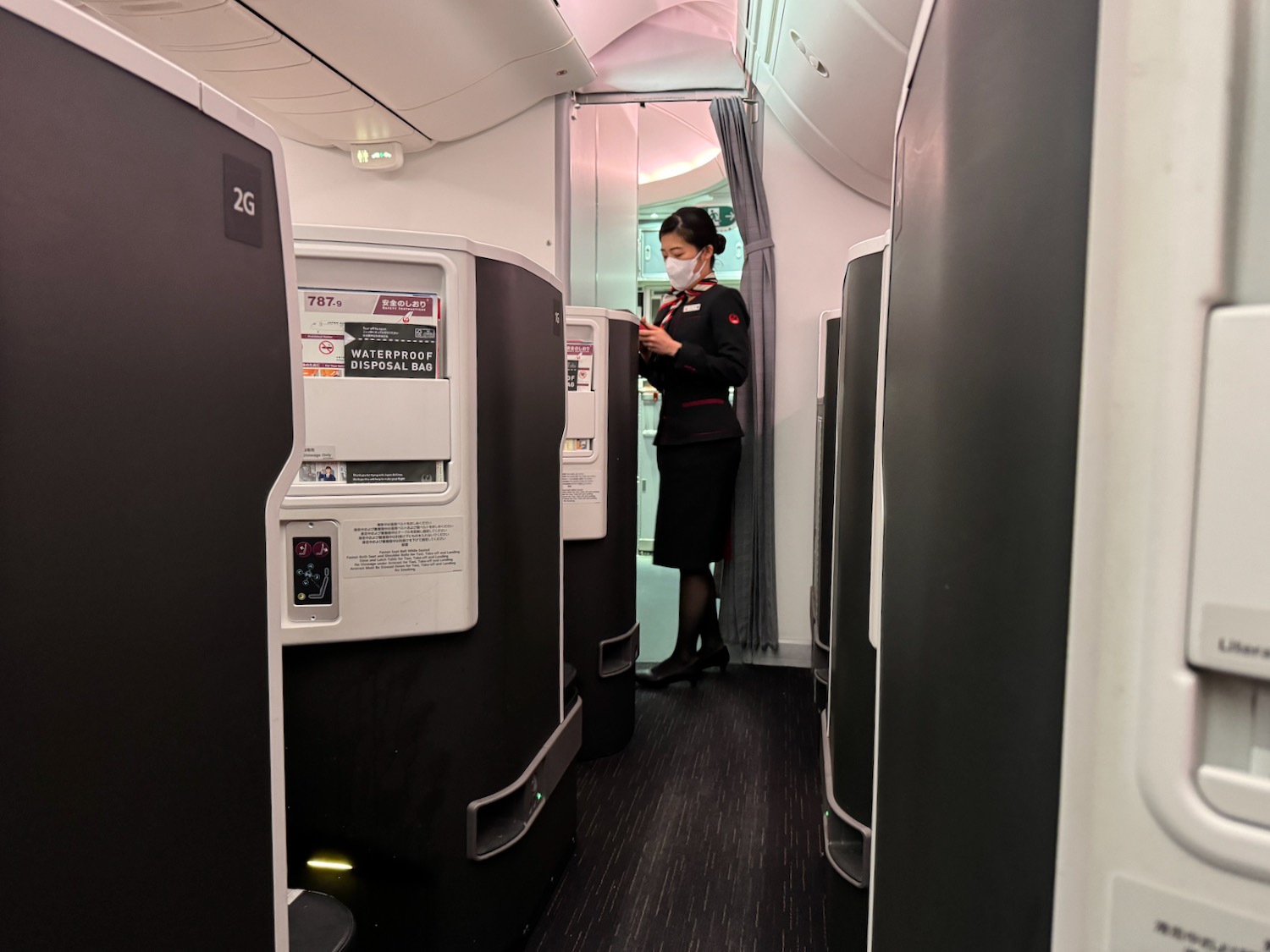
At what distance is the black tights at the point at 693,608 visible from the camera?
3383 mm

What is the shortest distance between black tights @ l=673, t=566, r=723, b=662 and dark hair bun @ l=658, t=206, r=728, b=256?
1454 millimetres

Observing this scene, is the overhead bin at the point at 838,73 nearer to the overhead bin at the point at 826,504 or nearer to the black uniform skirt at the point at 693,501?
the overhead bin at the point at 826,504

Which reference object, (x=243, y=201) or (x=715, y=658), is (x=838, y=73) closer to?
(x=715, y=658)

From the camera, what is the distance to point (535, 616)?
67.9 inches

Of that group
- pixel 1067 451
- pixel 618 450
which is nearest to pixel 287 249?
pixel 1067 451

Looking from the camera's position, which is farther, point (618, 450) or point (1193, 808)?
point (618, 450)

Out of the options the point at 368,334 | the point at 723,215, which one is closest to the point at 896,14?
the point at 368,334

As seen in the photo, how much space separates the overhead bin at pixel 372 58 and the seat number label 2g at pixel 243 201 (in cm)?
226

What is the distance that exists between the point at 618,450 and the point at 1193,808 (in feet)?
7.77

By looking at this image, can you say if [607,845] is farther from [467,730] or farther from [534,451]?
[534,451]

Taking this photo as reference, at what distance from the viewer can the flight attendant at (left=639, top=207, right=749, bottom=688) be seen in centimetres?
322

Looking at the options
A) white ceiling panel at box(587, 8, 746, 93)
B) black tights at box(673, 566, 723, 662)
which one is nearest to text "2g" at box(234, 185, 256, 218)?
black tights at box(673, 566, 723, 662)

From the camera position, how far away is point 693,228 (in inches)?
129

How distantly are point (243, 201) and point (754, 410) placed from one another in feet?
10.1
